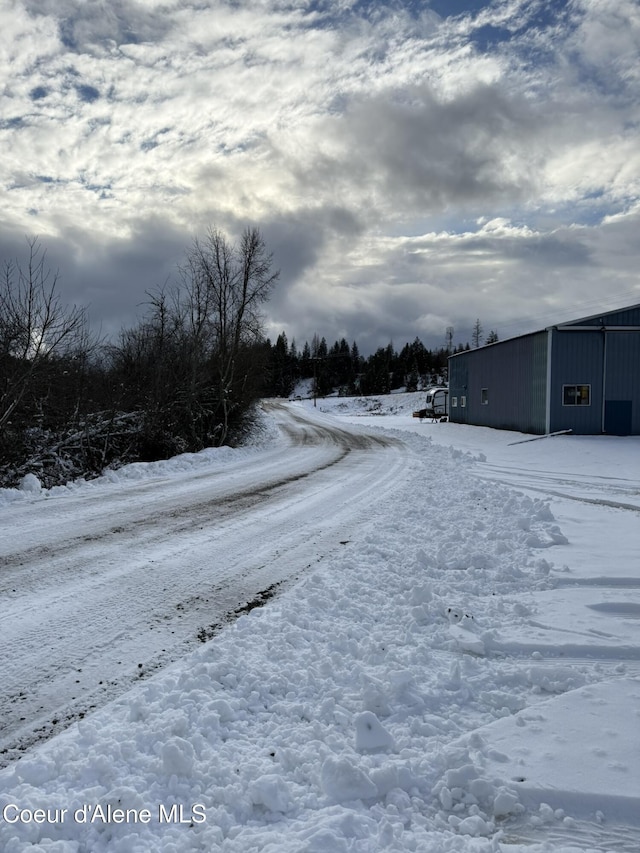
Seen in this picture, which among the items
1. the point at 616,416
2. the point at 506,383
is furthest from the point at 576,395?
the point at 506,383

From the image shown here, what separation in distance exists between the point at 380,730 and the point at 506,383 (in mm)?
26685

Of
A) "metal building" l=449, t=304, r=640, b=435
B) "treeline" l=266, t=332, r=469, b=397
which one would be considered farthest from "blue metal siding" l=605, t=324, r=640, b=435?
"treeline" l=266, t=332, r=469, b=397

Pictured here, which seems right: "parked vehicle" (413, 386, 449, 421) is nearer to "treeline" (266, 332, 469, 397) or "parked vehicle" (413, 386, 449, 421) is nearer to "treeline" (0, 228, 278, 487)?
"treeline" (0, 228, 278, 487)

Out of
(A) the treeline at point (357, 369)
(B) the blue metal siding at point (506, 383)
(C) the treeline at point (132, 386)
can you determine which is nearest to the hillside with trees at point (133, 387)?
(C) the treeline at point (132, 386)

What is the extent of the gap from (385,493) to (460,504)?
1881 millimetres

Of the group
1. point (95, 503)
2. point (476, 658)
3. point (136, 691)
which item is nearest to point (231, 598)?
point (136, 691)

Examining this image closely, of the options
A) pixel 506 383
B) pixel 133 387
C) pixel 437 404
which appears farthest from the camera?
pixel 437 404

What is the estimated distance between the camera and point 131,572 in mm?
5789

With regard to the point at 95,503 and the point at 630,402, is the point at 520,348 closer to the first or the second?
the point at 630,402

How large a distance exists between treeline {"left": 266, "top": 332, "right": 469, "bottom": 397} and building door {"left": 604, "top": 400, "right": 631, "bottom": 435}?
220ft

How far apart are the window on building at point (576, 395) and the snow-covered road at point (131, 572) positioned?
587 inches

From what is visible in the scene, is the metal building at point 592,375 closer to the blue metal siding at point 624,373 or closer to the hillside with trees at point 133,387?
the blue metal siding at point 624,373

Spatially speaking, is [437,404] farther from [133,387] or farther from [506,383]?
[133,387]

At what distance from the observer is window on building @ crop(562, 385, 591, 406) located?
929 inches
